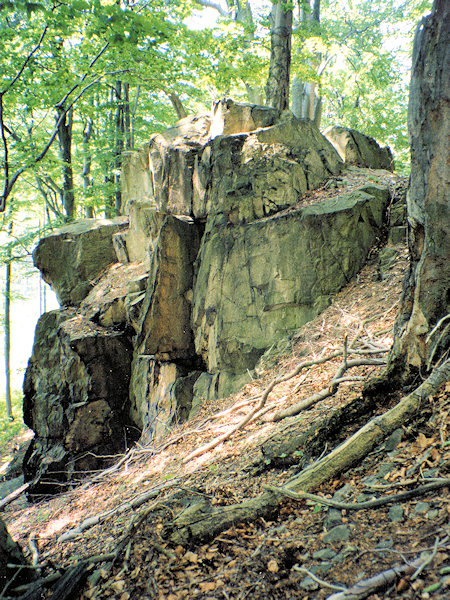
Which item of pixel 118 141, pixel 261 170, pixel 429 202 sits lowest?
pixel 429 202

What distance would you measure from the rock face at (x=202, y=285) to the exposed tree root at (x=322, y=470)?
375cm

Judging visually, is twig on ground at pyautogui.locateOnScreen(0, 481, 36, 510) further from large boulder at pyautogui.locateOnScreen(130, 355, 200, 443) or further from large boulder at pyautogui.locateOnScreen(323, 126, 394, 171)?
large boulder at pyautogui.locateOnScreen(323, 126, 394, 171)

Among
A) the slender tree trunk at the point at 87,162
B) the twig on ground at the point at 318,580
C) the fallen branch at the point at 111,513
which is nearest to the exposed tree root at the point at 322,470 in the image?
the twig on ground at the point at 318,580

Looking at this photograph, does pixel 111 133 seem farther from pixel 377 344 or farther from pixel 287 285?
pixel 377 344

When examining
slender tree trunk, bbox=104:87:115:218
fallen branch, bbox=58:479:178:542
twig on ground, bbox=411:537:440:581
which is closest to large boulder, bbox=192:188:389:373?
fallen branch, bbox=58:479:178:542

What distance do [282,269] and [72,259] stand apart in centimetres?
740

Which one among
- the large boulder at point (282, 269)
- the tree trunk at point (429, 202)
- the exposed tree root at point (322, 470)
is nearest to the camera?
the exposed tree root at point (322, 470)

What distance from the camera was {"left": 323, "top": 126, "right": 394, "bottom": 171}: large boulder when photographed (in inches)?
365

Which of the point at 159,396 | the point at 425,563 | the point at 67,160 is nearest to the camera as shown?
the point at 425,563

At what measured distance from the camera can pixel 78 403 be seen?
906 cm

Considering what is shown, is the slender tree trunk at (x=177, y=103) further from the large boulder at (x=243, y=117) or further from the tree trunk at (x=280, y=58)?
the large boulder at (x=243, y=117)

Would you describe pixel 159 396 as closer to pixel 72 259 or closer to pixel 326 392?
pixel 326 392

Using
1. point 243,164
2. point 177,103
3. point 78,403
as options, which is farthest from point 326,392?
point 177,103

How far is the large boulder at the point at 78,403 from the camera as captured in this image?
8766 millimetres
